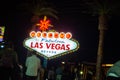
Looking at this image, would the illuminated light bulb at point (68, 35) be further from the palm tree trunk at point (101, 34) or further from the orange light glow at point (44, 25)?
the orange light glow at point (44, 25)

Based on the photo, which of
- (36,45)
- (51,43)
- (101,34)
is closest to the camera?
(36,45)

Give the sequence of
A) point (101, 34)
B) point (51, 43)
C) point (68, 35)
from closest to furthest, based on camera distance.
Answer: point (101, 34)
point (68, 35)
point (51, 43)

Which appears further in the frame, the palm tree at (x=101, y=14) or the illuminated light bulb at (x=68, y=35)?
the illuminated light bulb at (x=68, y=35)

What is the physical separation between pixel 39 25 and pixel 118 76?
26.5 meters

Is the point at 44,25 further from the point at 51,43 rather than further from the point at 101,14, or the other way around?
the point at 101,14

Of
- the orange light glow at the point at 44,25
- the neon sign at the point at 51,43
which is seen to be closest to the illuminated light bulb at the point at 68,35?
the neon sign at the point at 51,43

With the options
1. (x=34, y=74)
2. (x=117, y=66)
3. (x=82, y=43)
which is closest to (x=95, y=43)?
(x=82, y=43)

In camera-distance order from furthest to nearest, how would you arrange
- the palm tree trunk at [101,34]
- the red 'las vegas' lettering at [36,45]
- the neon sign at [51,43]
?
1. the red 'las vegas' lettering at [36,45]
2. the neon sign at [51,43]
3. the palm tree trunk at [101,34]

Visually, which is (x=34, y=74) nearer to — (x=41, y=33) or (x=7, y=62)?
(x=7, y=62)

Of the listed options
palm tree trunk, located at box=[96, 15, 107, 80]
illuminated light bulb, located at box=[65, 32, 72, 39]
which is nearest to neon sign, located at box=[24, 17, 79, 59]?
illuminated light bulb, located at box=[65, 32, 72, 39]

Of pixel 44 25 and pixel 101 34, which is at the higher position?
pixel 44 25

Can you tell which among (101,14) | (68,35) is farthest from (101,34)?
(68,35)

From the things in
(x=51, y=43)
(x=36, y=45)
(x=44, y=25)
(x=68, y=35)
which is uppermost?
(x=44, y=25)

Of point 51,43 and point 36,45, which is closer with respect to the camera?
point 36,45
